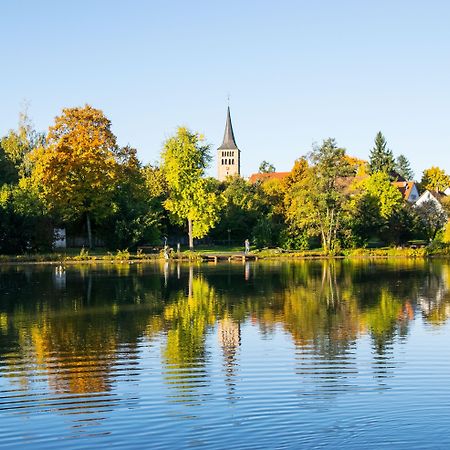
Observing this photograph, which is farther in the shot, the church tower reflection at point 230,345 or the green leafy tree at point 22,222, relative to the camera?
the green leafy tree at point 22,222

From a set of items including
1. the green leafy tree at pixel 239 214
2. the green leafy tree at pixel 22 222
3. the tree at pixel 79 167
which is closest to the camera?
the green leafy tree at pixel 22 222

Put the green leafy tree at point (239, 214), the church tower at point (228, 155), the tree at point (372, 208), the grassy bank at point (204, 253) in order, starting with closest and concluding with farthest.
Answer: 1. the grassy bank at point (204, 253)
2. the tree at point (372, 208)
3. the green leafy tree at point (239, 214)
4. the church tower at point (228, 155)

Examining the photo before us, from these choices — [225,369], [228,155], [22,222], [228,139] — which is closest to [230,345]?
[225,369]

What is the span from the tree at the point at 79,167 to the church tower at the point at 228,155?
105 metres

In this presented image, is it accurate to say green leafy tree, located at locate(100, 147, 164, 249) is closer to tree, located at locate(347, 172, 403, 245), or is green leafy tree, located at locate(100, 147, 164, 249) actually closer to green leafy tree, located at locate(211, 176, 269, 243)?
green leafy tree, located at locate(211, 176, 269, 243)

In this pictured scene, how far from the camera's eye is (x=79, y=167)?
71188mm

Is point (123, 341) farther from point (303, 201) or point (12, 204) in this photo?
point (303, 201)

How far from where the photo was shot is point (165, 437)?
13.6m

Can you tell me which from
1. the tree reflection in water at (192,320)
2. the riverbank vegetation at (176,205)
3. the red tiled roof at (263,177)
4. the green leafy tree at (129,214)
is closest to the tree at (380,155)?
the red tiled roof at (263,177)

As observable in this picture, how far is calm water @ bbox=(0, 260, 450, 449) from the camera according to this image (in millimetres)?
13852

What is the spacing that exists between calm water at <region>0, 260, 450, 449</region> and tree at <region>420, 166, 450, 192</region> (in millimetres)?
107407

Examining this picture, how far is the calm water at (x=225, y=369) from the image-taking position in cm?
1385

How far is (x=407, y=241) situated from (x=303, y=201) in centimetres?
1654

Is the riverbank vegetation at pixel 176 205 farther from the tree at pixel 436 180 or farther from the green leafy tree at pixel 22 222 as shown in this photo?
the tree at pixel 436 180
